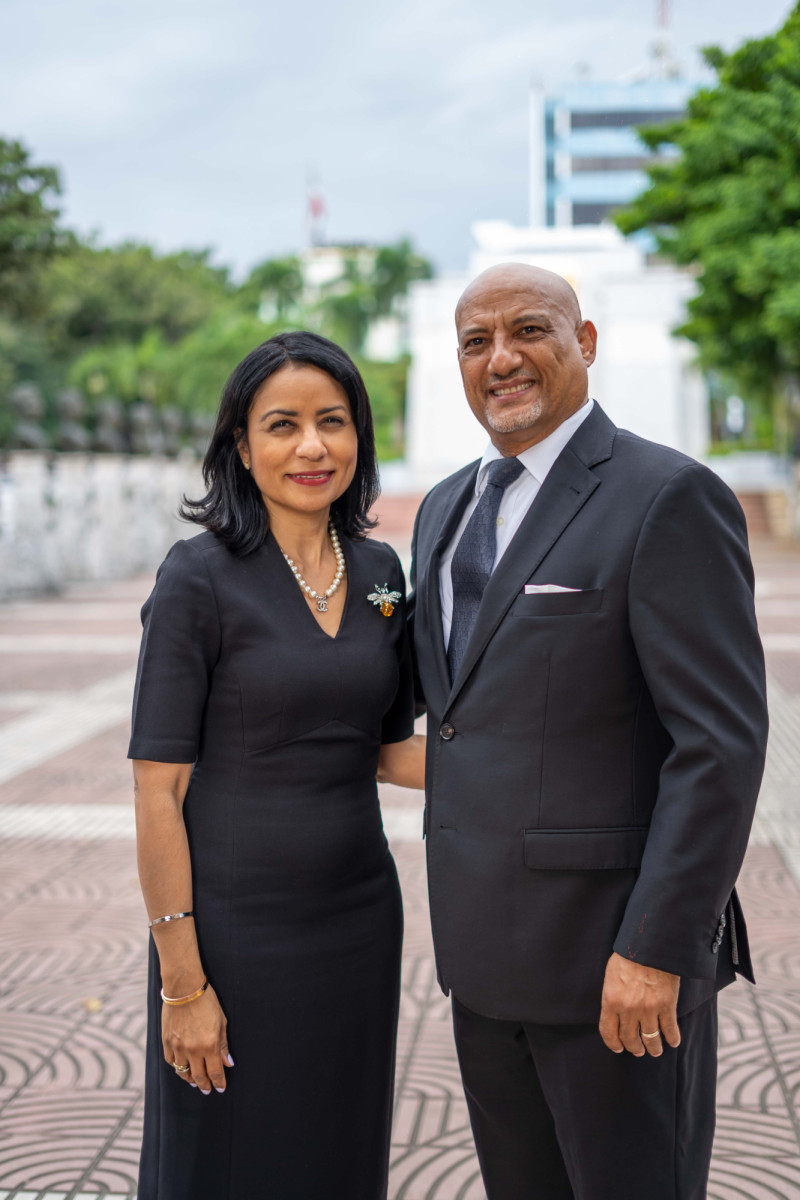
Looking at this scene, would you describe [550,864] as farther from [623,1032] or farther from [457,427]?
[457,427]

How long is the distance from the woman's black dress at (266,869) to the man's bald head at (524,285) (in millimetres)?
627

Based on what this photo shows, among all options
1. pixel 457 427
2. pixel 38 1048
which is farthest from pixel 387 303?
pixel 38 1048

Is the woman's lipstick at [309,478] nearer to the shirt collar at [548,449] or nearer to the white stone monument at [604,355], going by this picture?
the shirt collar at [548,449]

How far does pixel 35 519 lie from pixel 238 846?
15736 mm

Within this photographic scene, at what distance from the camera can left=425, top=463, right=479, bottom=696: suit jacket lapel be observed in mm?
2021

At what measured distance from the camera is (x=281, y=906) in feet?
6.72

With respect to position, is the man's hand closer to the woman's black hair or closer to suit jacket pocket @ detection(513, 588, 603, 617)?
suit jacket pocket @ detection(513, 588, 603, 617)

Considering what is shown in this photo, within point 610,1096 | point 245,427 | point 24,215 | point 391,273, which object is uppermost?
point 391,273

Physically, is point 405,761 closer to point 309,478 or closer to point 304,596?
point 304,596

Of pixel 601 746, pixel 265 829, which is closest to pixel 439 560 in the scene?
pixel 601 746

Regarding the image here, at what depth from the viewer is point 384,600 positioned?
221 cm

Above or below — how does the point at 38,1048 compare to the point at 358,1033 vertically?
below

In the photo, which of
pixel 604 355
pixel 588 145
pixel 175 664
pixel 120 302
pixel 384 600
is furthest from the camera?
pixel 588 145

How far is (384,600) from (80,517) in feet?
56.0
